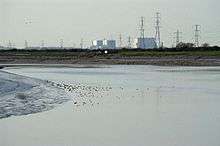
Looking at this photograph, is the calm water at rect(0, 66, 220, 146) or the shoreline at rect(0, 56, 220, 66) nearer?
the calm water at rect(0, 66, 220, 146)

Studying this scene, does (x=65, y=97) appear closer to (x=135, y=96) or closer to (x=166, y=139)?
(x=135, y=96)

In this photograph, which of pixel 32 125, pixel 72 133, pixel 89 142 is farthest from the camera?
pixel 32 125

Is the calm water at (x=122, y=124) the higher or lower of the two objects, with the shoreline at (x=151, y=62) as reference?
higher

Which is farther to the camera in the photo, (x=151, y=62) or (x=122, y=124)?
(x=151, y=62)

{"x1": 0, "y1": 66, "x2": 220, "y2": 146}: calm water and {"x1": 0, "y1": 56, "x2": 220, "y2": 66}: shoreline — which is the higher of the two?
{"x1": 0, "y1": 66, "x2": 220, "y2": 146}: calm water

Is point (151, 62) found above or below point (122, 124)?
below

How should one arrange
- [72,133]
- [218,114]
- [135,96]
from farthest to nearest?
[135,96]
[218,114]
[72,133]

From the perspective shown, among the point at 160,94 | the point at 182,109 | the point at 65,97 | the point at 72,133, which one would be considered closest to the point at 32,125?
the point at 72,133

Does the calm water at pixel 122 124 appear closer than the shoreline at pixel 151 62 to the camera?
Yes

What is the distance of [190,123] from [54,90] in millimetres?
13020

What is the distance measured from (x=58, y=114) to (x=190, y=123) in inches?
185

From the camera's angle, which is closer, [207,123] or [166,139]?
[166,139]

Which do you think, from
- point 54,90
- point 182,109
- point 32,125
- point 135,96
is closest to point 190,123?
point 182,109

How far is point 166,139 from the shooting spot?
11.5 meters
